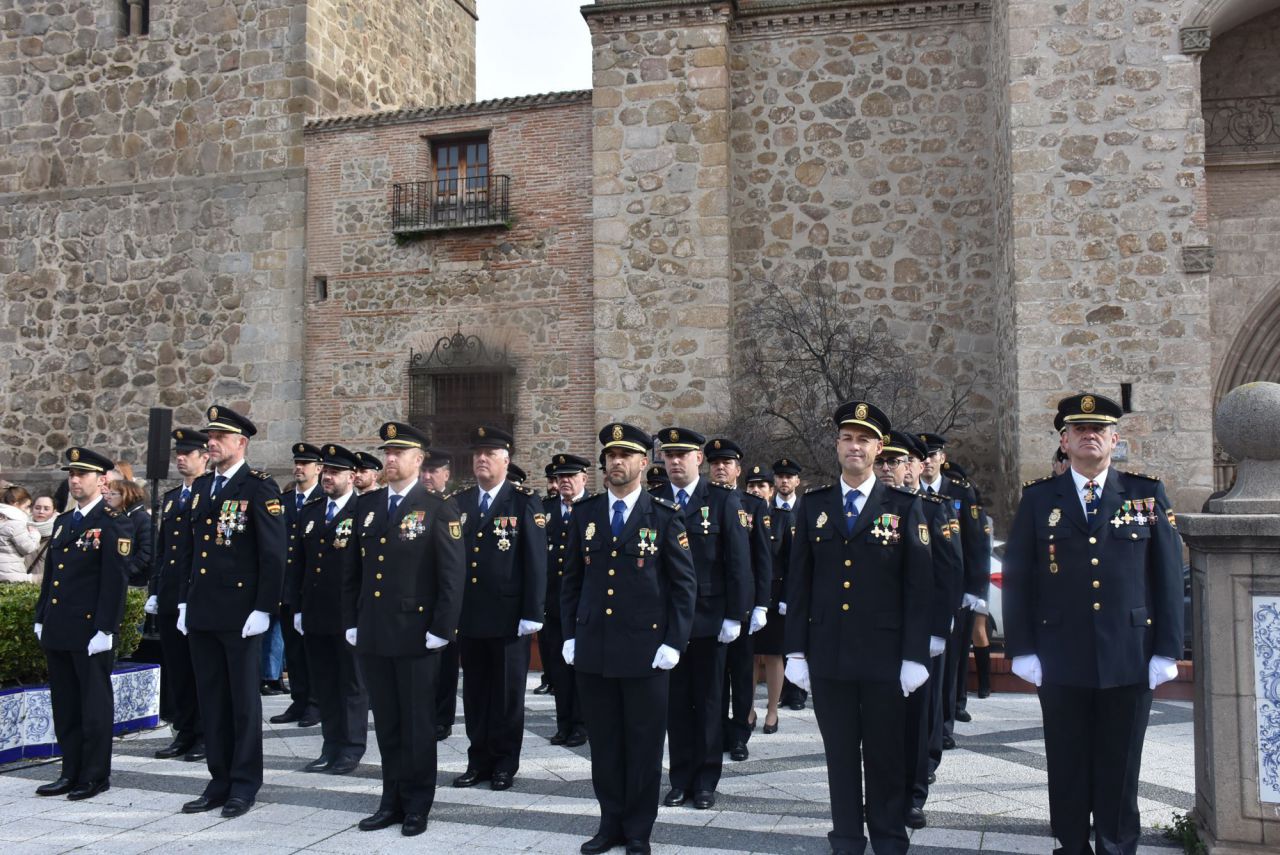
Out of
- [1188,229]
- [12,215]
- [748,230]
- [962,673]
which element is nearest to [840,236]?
[748,230]

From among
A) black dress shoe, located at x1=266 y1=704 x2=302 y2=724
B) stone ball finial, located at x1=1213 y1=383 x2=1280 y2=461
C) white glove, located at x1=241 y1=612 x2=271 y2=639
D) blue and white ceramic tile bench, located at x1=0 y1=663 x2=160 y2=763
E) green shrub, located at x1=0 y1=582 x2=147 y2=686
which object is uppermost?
stone ball finial, located at x1=1213 y1=383 x2=1280 y2=461

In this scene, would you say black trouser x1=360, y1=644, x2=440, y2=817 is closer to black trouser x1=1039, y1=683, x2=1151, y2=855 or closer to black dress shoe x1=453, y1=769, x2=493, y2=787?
black dress shoe x1=453, y1=769, x2=493, y2=787

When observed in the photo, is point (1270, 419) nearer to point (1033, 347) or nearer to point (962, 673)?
point (962, 673)

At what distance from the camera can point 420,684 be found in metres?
5.75

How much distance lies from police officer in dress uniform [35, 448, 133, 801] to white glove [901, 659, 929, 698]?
4.01 m

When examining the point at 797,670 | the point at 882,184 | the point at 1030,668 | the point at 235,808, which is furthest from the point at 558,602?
the point at 882,184

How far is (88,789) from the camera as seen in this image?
6262mm

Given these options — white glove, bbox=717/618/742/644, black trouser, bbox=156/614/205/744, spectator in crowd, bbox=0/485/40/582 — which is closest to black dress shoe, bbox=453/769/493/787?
white glove, bbox=717/618/742/644

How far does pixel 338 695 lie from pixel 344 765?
0.44 metres

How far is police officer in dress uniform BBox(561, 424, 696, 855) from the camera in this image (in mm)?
5266

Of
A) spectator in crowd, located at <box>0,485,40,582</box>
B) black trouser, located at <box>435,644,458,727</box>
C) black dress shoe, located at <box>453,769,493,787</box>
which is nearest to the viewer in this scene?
black dress shoe, located at <box>453,769,493,787</box>

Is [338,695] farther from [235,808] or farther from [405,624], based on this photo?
[405,624]

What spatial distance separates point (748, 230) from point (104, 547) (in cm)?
1126

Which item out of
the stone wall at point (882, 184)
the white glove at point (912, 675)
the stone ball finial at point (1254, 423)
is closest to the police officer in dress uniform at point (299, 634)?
the white glove at point (912, 675)
